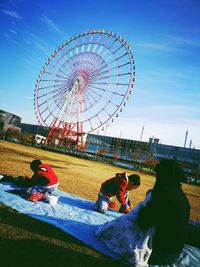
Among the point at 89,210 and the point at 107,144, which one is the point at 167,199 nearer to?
the point at 89,210

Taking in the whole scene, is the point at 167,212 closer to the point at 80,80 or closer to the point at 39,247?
the point at 39,247

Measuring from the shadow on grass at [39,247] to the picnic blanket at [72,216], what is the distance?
0.57 feet

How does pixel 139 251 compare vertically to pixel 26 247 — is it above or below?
above

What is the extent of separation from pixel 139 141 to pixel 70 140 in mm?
48992

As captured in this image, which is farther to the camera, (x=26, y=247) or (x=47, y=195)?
(x=47, y=195)

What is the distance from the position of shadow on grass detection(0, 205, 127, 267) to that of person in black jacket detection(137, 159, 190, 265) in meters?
0.77

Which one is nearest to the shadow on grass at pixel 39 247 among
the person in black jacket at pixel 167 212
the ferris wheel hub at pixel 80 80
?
the person in black jacket at pixel 167 212

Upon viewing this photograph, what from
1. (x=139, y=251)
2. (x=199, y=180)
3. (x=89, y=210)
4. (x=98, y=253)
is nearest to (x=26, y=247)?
(x=98, y=253)

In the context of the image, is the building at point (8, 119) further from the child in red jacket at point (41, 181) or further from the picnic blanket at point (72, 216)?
the picnic blanket at point (72, 216)

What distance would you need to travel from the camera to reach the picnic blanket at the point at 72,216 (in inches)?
149

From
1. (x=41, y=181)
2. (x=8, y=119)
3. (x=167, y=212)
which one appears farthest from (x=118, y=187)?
(x=8, y=119)

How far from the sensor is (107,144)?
78.5 metres

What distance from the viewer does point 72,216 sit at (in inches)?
190

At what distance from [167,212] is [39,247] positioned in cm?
192
